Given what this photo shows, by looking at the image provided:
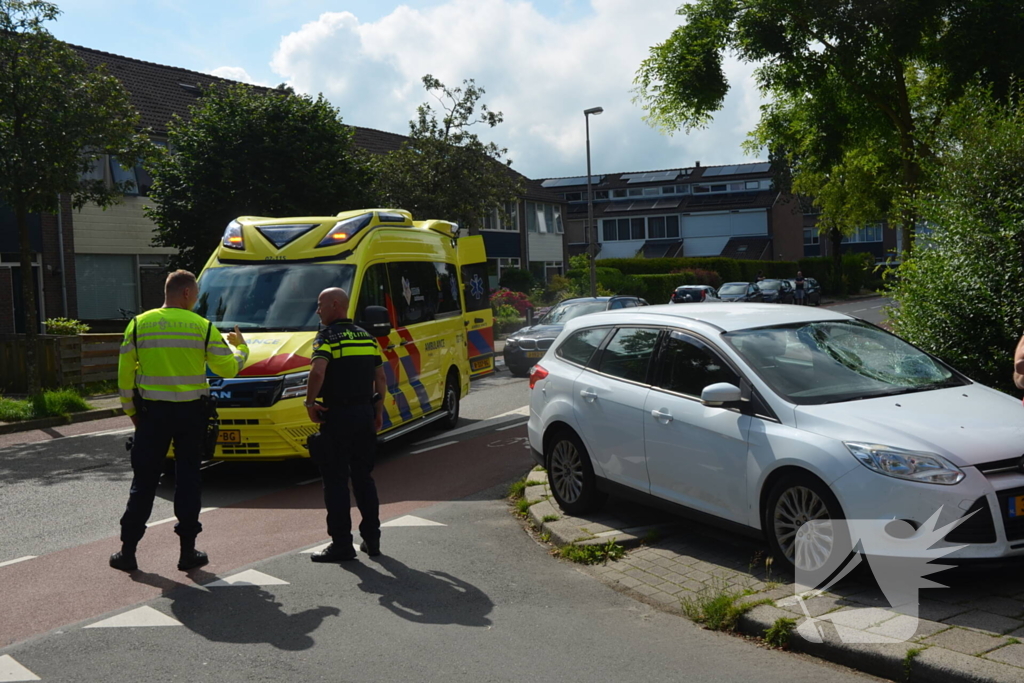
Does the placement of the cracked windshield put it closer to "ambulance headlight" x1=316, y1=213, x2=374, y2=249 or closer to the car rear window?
the car rear window

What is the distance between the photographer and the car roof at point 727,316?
641 cm

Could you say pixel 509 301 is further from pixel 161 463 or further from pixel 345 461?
pixel 161 463

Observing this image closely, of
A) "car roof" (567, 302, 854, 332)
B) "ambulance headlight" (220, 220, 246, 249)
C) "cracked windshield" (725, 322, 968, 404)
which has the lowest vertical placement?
"cracked windshield" (725, 322, 968, 404)

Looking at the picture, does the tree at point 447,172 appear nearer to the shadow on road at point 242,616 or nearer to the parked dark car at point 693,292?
the parked dark car at point 693,292

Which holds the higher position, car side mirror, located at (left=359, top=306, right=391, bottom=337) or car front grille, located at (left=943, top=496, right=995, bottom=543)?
car side mirror, located at (left=359, top=306, right=391, bottom=337)

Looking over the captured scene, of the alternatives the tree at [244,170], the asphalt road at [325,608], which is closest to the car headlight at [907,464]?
the asphalt road at [325,608]

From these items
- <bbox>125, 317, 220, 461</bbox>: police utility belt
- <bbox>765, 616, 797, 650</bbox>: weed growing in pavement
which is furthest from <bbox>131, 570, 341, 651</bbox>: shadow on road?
<bbox>765, 616, 797, 650</bbox>: weed growing in pavement

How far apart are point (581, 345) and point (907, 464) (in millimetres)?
3099

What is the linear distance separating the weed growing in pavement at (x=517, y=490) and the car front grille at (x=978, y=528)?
396cm

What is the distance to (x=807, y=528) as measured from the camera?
203 inches

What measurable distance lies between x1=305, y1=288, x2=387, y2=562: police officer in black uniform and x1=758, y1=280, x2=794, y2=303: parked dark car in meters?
38.3

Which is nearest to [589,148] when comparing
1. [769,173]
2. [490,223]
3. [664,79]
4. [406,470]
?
[490,223]

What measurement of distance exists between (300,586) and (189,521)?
95 cm

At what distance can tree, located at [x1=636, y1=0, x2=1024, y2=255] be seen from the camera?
1501 centimetres
